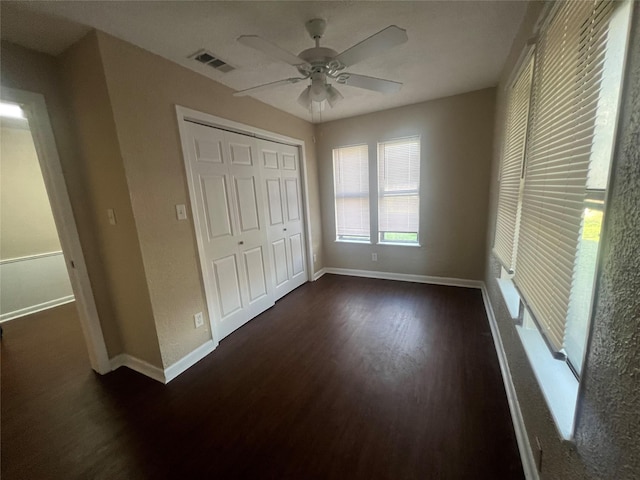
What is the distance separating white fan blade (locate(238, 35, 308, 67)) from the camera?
4.13 feet

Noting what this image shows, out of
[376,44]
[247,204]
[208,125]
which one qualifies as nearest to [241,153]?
[208,125]

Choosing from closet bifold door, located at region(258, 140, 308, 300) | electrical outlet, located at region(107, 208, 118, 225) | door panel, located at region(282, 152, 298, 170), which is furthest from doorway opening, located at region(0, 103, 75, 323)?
door panel, located at region(282, 152, 298, 170)

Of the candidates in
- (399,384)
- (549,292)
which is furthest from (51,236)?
(549,292)

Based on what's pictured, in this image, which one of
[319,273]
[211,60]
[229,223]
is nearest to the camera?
[211,60]

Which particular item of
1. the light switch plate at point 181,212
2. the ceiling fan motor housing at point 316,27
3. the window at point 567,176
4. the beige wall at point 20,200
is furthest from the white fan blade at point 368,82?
the beige wall at point 20,200

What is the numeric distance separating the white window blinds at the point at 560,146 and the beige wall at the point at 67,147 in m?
2.95

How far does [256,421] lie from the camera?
158 cm

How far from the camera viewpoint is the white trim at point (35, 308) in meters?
3.16

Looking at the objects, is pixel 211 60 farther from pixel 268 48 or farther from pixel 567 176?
pixel 567 176

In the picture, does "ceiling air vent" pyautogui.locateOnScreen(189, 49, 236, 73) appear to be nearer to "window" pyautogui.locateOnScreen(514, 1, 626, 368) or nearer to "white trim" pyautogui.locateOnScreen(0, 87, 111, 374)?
"white trim" pyautogui.locateOnScreen(0, 87, 111, 374)

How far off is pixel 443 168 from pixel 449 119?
0.60 meters

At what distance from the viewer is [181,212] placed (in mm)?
2047

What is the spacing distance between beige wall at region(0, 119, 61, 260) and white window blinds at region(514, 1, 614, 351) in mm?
5379

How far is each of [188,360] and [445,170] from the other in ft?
11.8
